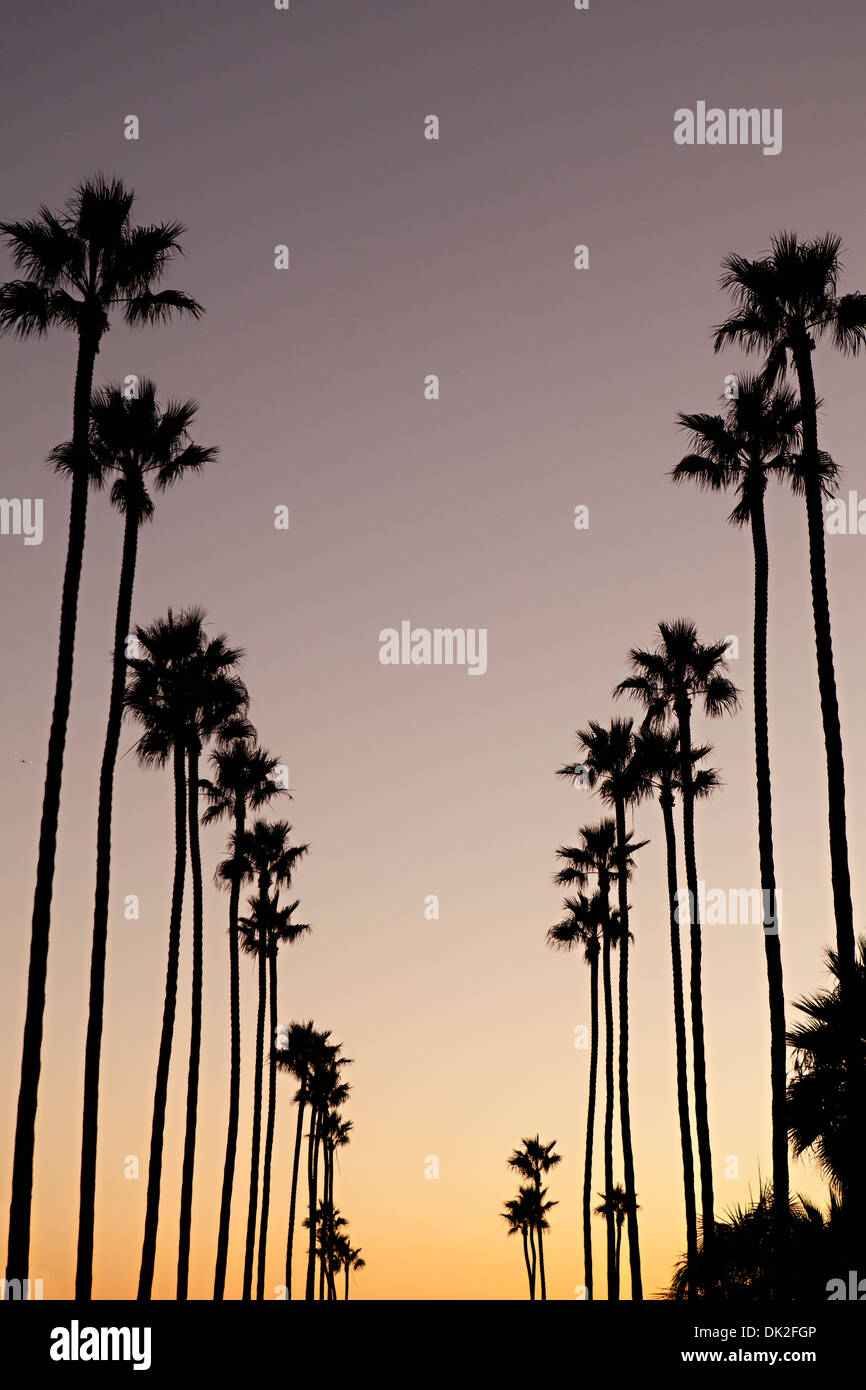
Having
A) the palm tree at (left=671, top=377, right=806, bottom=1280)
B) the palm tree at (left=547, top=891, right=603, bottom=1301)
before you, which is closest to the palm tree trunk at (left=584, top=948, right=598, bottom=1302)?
the palm tree at (left=547, top=891, right=603, bottom=1301)

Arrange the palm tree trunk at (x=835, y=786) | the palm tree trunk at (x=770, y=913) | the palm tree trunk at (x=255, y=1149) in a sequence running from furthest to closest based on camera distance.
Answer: the palm tree trunk at (x=255, y=1149) < the palm tree trunk at (x=770, y=913) < the palm tree trunk at (x=835, y=786)

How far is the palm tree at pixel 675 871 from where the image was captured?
39.1 metres

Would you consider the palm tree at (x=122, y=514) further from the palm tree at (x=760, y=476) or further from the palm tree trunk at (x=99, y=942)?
the palm tree at (x=760, y=476)

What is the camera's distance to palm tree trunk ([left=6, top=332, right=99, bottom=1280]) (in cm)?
2092

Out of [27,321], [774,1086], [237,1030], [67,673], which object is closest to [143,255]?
[27,321]

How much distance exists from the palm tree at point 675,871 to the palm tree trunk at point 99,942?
17.8 metres

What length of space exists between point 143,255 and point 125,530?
670 cm

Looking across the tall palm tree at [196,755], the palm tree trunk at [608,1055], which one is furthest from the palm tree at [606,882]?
the tall palm tree at [196,755]

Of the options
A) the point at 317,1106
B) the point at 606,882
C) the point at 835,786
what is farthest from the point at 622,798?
the point at 317,1106

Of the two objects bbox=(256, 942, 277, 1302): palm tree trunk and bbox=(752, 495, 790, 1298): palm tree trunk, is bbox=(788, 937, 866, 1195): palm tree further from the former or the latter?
bbox=(256, 942, 277, 1302): palm tree trunk

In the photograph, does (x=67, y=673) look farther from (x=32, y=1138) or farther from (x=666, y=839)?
(x=666, y=839)

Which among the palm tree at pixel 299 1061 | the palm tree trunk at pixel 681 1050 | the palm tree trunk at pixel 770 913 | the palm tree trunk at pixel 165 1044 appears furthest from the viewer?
the palm tree at pixel 299 1061

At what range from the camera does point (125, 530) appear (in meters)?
30.4

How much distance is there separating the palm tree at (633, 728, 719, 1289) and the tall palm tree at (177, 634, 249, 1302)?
13129mm
